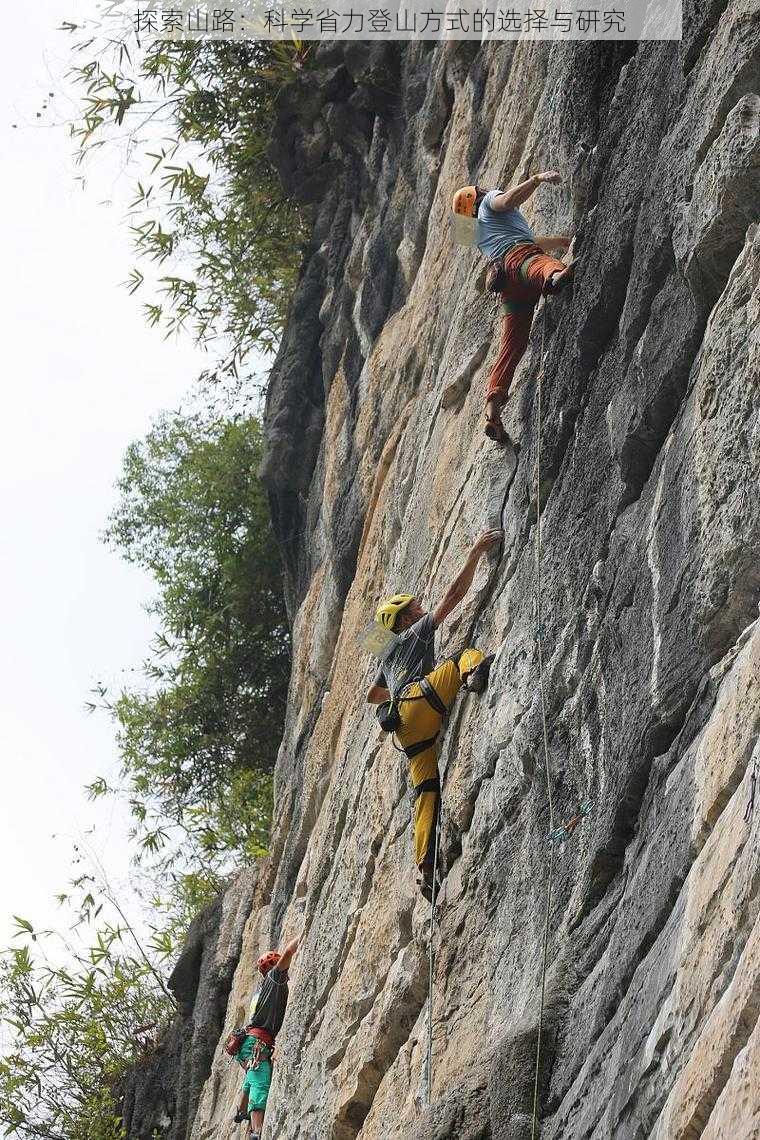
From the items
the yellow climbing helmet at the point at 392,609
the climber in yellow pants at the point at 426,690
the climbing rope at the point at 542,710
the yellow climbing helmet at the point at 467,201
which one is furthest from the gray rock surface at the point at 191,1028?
the climbing rope at the point at 542,710

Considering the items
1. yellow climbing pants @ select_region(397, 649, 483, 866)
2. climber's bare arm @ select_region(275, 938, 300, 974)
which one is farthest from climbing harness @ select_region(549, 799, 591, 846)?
climber's bare arm @ select_region(275, 938, 300, 974)

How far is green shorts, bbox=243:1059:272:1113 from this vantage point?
11180mm

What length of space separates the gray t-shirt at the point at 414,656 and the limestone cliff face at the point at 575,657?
0.22 metres

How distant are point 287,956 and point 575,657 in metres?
5.42

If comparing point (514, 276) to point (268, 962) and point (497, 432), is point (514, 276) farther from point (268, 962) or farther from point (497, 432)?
point (268, 962)

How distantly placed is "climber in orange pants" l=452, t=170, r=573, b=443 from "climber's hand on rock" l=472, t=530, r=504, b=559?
0.62 metres

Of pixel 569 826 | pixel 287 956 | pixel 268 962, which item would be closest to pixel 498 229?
pixel 569 826

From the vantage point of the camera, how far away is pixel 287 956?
1112 cm

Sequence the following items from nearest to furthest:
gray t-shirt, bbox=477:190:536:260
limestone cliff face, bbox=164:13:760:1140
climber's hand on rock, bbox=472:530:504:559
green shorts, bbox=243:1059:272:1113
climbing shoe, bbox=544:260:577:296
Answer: limestone cliff face, bbox=164:13:760:1140, climbing shoe, bbox=544:260:577:296, climber's hand on rock, bbox=472:530:504:559, gray t-shirt, bbox=477:190:536:260, green shorts, bbox=243:1059:272:1113

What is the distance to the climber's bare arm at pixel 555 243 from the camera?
864 cm

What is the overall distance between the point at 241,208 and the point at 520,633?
1037 centimetres

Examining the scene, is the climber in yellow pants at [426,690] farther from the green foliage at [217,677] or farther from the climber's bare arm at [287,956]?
the green foliage at [217,677]

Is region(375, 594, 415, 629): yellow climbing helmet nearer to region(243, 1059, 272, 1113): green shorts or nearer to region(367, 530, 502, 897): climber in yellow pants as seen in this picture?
region(367, 530, 502, 897): climber in yellow pants

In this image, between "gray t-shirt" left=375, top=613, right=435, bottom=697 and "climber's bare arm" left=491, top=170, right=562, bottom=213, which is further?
"gray t-shirt" left=375, top=613, right=435, bottom=697
